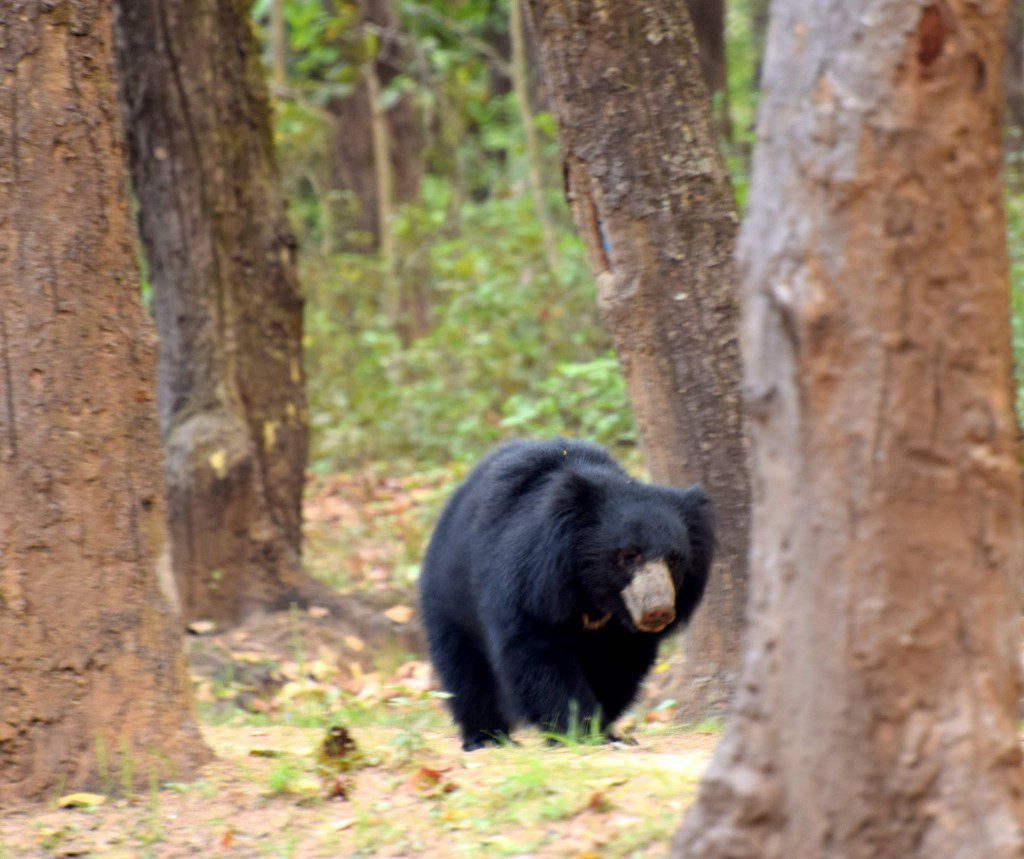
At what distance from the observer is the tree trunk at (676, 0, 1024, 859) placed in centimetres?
217

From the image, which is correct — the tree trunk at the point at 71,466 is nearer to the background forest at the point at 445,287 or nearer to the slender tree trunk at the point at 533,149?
the background forest at the point at 445,287

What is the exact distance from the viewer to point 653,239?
14.9 ft

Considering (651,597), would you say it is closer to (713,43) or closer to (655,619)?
(655,619)

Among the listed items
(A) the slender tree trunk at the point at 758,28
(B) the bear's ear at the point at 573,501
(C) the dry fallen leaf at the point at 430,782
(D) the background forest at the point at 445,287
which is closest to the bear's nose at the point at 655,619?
(B) the bear's ear at the point at 573,501

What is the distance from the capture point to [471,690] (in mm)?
4785

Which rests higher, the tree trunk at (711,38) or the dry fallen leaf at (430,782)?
the tree trunk at (711,38)

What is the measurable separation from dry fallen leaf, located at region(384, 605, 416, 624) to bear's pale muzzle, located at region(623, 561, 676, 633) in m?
3.48

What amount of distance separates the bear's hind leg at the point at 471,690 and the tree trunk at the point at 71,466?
1.35 m

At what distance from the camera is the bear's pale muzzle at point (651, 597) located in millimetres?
3932

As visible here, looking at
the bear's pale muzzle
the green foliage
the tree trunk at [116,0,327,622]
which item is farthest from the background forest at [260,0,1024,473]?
the bear's pale muzzle

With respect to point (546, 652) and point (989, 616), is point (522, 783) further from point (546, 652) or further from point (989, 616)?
point (989, 616)

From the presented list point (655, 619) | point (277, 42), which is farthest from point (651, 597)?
point (277, 42)

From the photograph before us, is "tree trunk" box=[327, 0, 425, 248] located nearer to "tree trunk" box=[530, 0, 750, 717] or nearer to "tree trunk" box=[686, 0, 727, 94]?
"tree trunk" box=[686, 0, 727, 94]

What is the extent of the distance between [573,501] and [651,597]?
41 centimetres
